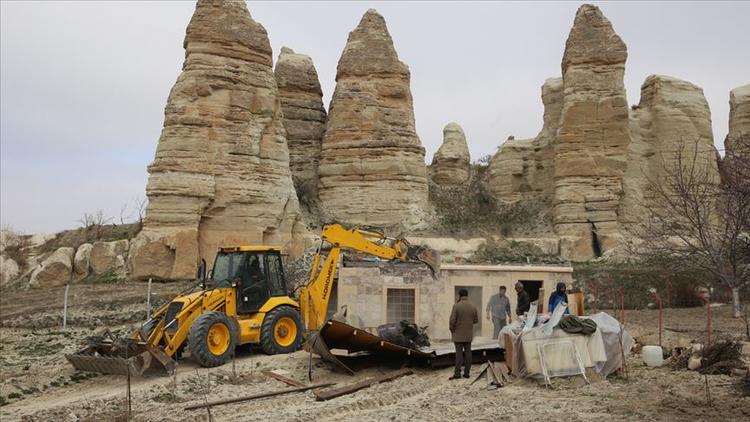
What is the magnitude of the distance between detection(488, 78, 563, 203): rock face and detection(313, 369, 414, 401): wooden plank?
24.4 metres

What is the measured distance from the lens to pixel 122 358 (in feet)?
38.3

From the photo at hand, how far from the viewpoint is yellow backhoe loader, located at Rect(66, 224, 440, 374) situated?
11914 mm

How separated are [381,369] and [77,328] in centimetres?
1011

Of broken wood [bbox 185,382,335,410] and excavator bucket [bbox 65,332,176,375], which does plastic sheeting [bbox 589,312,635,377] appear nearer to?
broken wood [bbox 185,382,335,410]

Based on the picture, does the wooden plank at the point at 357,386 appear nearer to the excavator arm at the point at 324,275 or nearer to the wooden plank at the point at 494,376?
the wooden plank at the point at 494,376

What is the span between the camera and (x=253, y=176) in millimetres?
25406

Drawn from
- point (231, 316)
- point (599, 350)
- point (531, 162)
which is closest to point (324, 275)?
point (231, 316)

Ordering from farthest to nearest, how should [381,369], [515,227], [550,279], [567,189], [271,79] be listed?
[515,227] < [567,189] < [271,79] < [550,279] < [381,369]

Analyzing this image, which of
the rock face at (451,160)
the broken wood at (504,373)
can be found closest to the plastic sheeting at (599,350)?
the broken wood at (504,373)

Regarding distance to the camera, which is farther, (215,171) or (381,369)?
(215,171)

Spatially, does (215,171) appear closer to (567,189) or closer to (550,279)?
(550,279)

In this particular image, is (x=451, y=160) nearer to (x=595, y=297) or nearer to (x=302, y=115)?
(x=302, y=115)

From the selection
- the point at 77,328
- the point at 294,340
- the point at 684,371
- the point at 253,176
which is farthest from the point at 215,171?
the point at 684,371

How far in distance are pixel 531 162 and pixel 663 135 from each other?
21.5 ft
